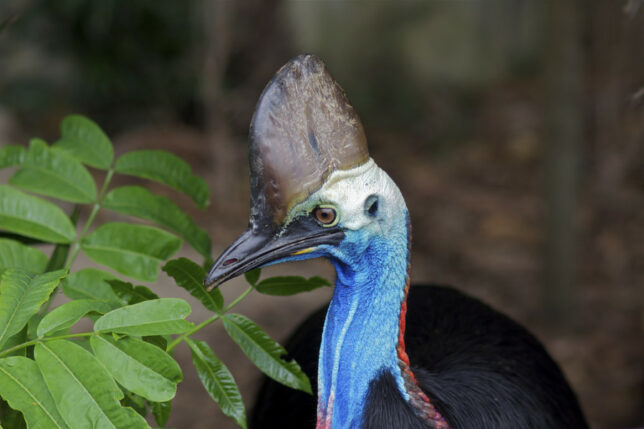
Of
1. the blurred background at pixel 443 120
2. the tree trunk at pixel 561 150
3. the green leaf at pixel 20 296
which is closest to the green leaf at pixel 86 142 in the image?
the green leaf at pixel 20 296

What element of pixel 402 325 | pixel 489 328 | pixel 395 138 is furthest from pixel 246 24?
pixel 402 325

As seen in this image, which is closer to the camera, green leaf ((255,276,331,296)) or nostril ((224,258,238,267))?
nostril ((224,258,238,267))

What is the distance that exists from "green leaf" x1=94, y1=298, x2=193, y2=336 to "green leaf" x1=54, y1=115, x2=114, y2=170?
24.3 inches

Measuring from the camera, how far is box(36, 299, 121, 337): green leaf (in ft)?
4.21

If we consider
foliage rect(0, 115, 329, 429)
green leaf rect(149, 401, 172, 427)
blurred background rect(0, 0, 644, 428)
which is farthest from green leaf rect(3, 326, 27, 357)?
blurred background rect(0, 0, 644, 428)

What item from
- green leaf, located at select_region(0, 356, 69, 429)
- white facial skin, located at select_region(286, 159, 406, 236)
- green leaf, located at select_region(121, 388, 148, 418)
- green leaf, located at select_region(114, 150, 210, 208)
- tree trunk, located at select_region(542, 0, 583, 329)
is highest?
tree trunk, located at select_region(542, 0, 583, 329)

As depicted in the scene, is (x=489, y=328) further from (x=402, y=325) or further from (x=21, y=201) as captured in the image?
(x=21, y=201)

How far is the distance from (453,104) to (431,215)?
1.23 meters

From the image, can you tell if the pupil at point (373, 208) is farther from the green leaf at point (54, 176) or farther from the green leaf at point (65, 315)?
the green leaf at point (54, 176)

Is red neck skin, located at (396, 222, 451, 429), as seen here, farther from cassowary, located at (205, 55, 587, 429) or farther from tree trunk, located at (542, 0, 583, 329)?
tree trunk, located at (542, 0, 583, 329)

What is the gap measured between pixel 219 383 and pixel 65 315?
354 millimetres

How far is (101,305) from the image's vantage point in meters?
1.37

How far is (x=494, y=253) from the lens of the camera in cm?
452

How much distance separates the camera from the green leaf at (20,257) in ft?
5.45
